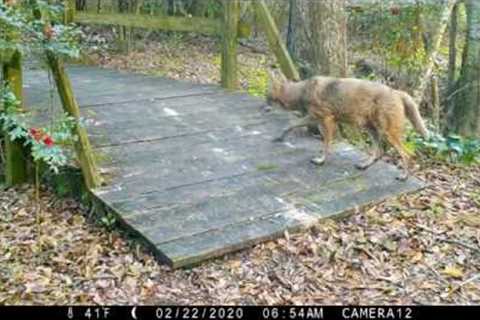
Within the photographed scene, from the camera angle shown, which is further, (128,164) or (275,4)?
(275,4)

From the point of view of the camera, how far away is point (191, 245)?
12.2 feet

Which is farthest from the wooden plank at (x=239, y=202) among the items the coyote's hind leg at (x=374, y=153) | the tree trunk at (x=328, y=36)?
the tree trunk at (x=328, y=36)

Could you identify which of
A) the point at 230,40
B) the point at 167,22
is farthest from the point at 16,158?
the point at 230,40

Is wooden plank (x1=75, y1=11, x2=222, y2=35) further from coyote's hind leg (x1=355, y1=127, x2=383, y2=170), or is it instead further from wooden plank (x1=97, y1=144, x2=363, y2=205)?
coyote's hind leg (x1=355, y1=127, x2=383, y2=170)

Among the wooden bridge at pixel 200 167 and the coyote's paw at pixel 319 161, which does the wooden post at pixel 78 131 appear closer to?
the wooden bridge at pixel 200 167

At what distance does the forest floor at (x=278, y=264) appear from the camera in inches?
138

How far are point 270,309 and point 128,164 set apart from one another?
6.22ft

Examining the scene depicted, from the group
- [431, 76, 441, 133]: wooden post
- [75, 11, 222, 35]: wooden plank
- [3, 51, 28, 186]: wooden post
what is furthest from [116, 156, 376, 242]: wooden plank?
[75, 11, 222, 35]: wooden plank

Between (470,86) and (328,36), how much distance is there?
6.78 ft

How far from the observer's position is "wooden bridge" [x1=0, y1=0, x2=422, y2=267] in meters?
3.97

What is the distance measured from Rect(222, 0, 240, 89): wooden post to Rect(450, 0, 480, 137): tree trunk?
Result: 8.66 feet

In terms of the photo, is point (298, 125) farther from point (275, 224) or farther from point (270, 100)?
point (275, 224)

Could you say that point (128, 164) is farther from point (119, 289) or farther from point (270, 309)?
point (270, 309)

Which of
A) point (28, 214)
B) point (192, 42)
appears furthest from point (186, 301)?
point (192, 42)
